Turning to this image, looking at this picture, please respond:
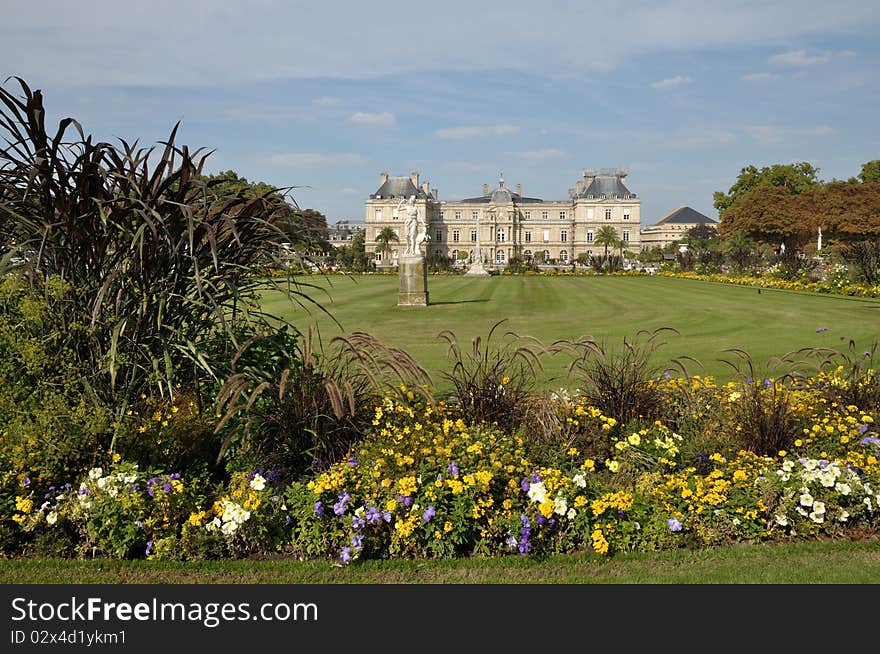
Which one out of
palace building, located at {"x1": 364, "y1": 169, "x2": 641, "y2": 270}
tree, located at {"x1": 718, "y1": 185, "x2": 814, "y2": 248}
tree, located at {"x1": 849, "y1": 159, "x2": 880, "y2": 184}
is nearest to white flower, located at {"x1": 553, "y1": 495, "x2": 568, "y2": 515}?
tree, located at {"x1": 718, "y1": 185, "x2": 814, "y2": 248}

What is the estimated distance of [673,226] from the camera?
553 ft

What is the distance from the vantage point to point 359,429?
4430 mm

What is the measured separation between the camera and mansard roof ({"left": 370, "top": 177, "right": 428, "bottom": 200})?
113 metres

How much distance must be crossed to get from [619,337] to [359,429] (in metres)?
8.34

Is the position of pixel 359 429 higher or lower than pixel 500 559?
higher

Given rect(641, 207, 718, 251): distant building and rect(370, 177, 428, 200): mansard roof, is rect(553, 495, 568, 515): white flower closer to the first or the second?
rect(370, 177, 428, 200): mansard roof

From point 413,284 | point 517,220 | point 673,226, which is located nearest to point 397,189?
point 517,220

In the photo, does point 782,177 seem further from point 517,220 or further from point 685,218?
point 685,218

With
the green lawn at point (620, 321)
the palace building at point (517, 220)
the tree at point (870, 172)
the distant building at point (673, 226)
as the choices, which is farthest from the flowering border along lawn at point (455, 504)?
the distant building at point (673, 226)

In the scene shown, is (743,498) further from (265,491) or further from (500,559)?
(265,491)

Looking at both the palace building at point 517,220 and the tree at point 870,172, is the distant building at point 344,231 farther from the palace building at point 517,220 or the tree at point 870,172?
the tree at point 870,172

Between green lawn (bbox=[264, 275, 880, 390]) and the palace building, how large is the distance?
90349 millimetres
